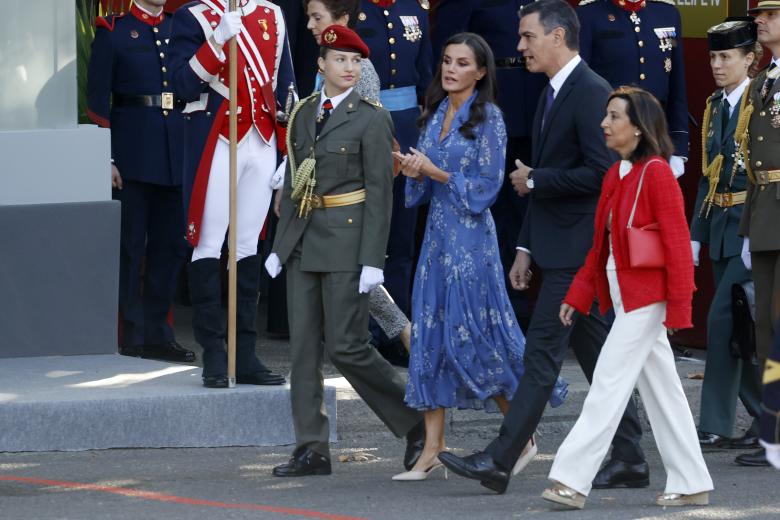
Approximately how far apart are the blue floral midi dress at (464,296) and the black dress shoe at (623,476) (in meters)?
0.36

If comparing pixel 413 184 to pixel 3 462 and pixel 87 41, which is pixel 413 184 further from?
pixel 87 41

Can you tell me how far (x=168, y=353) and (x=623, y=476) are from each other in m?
3.19

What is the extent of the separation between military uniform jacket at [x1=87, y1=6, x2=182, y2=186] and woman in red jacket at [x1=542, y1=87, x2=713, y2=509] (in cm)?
333

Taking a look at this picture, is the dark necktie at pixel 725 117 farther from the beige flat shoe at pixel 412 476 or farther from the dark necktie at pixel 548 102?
the beige flat shoe at pixel 412 476

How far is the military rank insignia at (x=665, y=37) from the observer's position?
9641 mm

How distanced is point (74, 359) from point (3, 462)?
1.30 m

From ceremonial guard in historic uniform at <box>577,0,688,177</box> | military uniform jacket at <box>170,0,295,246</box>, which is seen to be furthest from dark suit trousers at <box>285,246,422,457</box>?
ceremonial guard in historic uniform at <box>577,0,688,177</box>

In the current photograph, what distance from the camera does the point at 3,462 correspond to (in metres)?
7.43

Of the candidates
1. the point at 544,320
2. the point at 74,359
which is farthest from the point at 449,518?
the point at 74,359

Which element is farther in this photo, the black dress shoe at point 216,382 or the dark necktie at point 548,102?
the black dress shoe at point 216,382

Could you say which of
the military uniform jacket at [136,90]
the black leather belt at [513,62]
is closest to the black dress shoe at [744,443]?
the black leather belt at [513,62]

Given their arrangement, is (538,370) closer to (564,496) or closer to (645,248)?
(564,496)

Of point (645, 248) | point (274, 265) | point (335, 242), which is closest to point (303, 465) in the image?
point (274, 265)

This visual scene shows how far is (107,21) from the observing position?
9.41 m
